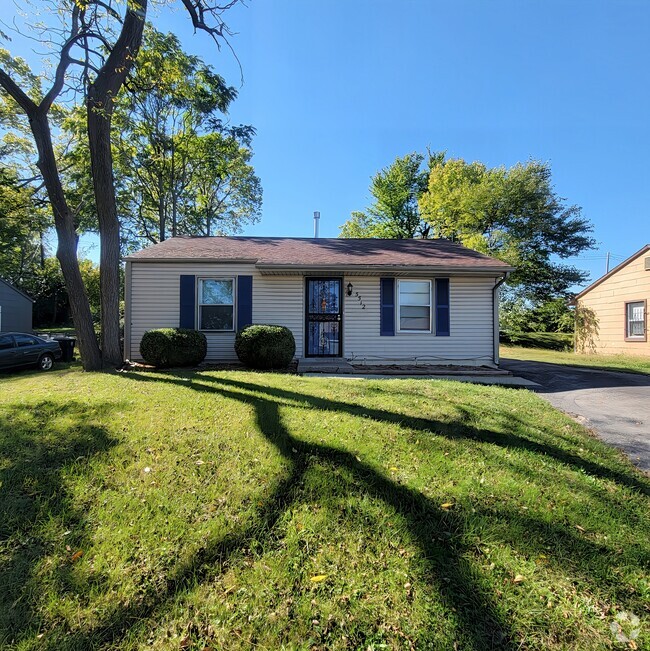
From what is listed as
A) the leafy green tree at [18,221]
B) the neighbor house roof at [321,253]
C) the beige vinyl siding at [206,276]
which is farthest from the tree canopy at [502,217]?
the leafy green tree at [18,221]

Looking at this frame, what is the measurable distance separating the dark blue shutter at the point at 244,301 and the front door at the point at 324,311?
1601mm

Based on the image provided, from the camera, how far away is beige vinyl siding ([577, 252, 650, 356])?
13680 mm

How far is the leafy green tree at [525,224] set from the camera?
23.7 m

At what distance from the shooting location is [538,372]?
9.95 meters

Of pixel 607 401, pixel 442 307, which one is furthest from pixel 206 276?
pixel 607 401

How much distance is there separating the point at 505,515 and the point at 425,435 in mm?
1347

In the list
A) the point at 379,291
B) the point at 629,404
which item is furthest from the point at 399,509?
the point at 379,291

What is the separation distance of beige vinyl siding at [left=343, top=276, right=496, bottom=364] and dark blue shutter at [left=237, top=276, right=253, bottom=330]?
2662 mm

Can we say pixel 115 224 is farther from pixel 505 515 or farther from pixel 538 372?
pixel 538 372

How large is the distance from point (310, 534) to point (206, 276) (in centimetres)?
864

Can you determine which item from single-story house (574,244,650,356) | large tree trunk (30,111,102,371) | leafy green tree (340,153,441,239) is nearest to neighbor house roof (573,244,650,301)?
single-story house (574,244,650,356)

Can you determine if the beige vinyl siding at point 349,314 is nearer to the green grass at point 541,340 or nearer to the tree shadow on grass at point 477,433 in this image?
the tree shadow on grass at point 477,433

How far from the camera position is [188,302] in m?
9.73

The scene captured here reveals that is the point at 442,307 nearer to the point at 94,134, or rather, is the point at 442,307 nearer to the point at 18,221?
the point at 94,134
